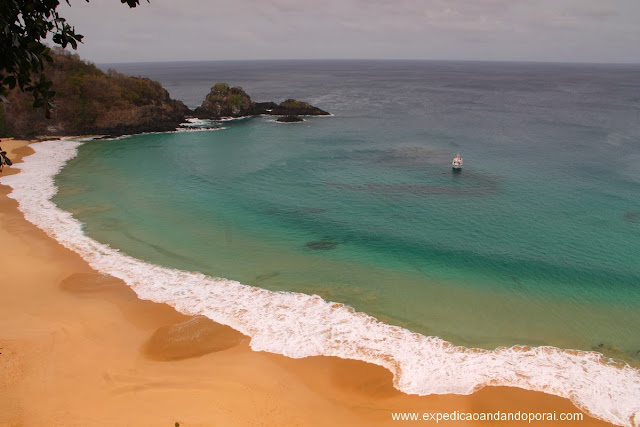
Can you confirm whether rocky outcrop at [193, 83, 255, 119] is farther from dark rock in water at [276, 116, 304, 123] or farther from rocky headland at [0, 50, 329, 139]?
dark rock in water at [276, 116, 304, 123]

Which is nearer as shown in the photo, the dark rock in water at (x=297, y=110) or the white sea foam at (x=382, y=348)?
the white sea foam at (x=382, y=348)

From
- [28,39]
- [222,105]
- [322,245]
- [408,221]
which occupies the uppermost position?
[28,39]

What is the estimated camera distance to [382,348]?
65.7ft

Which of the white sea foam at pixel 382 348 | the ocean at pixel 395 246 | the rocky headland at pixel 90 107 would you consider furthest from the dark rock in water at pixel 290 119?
the white sea foam at pixel 382 348

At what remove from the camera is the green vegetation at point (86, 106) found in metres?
66.1

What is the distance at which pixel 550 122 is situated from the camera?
278 feet

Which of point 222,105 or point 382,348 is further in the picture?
point 222,105

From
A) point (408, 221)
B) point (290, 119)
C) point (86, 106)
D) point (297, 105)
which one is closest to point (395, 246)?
point (408, 221)

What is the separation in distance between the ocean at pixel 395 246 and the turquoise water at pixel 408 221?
0.15m

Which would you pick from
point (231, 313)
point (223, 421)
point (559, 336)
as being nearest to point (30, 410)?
point (223, 421)

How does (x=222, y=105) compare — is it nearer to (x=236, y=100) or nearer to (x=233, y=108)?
(x=233, y=108)

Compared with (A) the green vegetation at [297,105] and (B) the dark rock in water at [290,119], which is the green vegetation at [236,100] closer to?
(A) the green vegetation at [297,105]

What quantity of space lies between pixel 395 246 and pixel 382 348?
11439 mm

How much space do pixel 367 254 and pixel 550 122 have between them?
240ft
